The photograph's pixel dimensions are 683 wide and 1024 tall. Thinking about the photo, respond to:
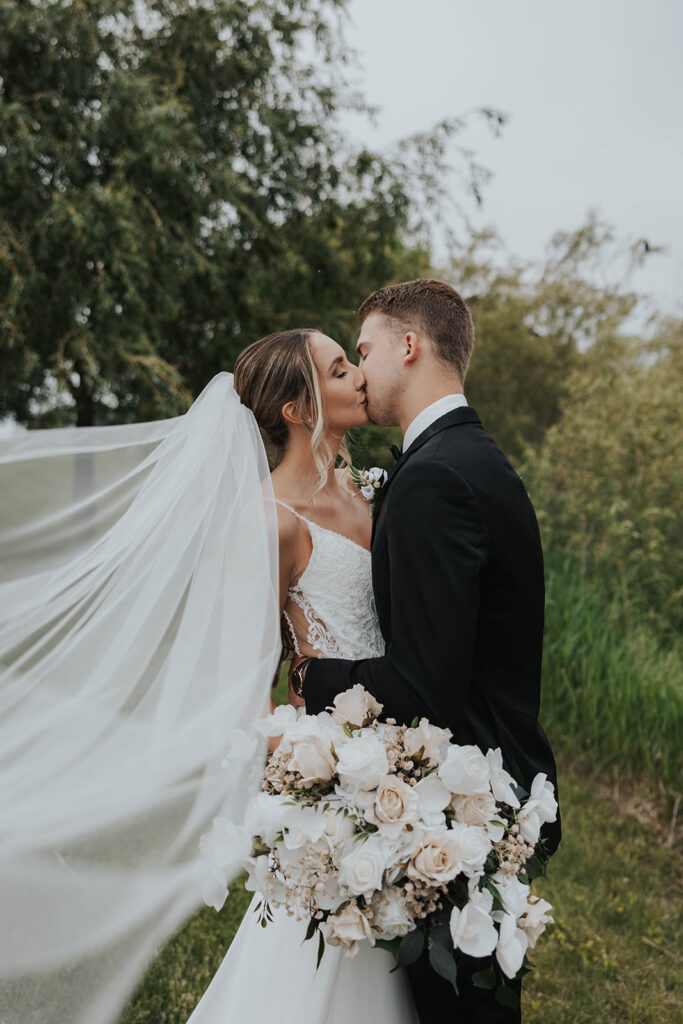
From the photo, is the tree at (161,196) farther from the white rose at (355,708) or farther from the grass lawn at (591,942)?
the white rose at (355,708)

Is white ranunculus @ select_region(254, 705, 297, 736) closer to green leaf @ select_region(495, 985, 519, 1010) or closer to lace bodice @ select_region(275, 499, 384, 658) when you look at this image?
lace bodice @ select_region(275, 499, 384, 658)

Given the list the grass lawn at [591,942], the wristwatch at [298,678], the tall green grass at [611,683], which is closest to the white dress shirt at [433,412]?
the wristwatch at [298,678]

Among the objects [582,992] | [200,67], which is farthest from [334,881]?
[200,67]

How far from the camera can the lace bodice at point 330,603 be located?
2492 mm

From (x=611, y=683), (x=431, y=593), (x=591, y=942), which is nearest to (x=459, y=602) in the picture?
(x=431, y=593)

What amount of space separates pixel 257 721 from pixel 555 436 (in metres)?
6.99

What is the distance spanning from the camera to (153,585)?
234cm

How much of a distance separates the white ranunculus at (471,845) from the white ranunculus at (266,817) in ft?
1.23

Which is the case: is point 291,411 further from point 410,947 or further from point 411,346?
point 410,947

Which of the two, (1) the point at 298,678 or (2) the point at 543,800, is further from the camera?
(1) the point at 298,678

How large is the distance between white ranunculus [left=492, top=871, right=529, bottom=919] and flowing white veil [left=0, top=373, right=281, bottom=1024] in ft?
1.96

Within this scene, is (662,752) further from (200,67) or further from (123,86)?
(200,67)

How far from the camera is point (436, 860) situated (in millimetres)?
1734

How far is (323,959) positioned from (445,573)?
3.30ft
